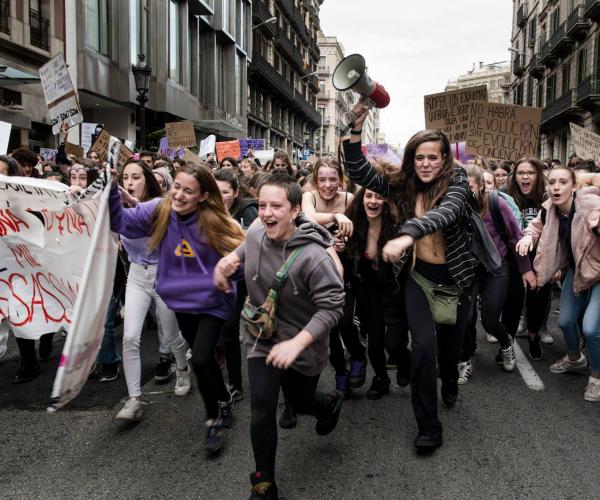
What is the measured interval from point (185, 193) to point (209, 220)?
22cm

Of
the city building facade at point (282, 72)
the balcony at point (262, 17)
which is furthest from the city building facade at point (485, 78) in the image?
the balcony at point (262, 17)

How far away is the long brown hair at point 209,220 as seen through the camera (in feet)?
12.2

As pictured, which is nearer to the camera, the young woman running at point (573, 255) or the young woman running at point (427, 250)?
the young woman running at point (427, 250)

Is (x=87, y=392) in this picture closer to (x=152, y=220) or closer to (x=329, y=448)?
(x=152, y=220)

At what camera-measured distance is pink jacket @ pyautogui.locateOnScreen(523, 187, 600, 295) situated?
15.0 ft

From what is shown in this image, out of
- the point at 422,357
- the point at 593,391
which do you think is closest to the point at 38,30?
the point at 422,357

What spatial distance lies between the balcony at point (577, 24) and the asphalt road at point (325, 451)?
3015cm

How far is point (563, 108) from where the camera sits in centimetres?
3281

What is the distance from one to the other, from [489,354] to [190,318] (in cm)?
333

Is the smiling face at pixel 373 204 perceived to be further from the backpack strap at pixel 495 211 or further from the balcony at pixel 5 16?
the balcony at pixel 5 16

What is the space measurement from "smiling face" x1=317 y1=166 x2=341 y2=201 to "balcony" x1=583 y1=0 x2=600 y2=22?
2647cm

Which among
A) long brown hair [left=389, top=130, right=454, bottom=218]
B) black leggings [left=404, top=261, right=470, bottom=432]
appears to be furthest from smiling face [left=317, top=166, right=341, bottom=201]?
black leggings [left=404, top=261, right=470, bottom=432]

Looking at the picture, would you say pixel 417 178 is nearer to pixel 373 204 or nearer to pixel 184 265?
pixel 373 204

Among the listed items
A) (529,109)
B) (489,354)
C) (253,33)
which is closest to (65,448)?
(489,354)
